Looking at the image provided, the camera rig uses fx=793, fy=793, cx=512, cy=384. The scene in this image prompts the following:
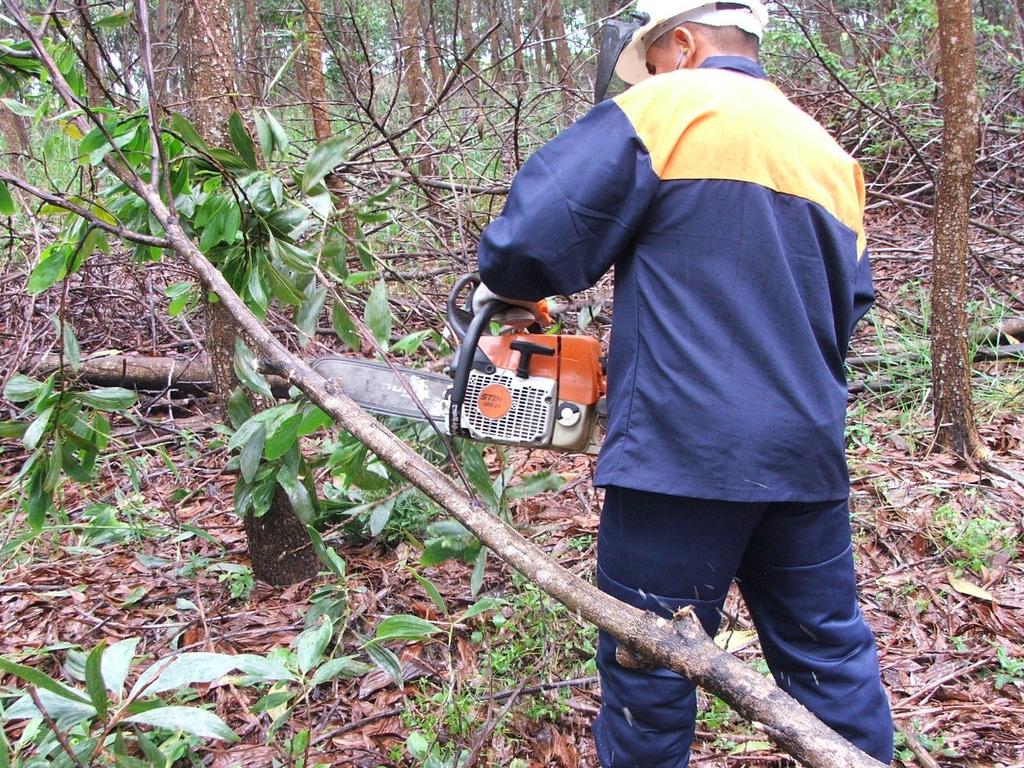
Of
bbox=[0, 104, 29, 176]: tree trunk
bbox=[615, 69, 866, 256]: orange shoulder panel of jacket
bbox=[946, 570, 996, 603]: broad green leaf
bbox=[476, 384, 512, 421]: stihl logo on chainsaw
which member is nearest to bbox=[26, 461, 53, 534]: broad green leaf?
bbox=[476, 384, 512, 421]: stihl logo on chainsaw

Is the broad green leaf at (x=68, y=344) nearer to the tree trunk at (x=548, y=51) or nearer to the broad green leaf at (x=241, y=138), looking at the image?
the broad green leaf at (x=241, y=138)

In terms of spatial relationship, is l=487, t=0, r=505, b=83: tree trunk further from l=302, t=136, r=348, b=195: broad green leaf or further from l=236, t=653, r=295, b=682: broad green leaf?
l=236, t=653, r=295, b=682: broad green leaf

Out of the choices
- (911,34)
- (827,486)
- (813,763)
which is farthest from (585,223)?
(911,34)

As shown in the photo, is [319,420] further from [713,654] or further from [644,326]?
[713,654]

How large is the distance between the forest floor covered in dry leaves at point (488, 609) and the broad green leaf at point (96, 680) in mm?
506

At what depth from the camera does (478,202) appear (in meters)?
5.04

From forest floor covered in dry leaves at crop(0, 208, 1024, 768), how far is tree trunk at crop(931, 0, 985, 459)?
0.20 m

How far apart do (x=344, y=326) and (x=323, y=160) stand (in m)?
0.45

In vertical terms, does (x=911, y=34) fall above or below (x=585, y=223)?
above

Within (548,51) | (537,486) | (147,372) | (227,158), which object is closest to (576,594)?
(537,486)

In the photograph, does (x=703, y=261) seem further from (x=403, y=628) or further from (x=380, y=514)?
(x=380, y=514)

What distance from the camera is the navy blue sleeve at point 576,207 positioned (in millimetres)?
1578

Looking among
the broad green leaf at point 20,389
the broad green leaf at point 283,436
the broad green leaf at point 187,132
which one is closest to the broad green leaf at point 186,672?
the broad green leaf at point 283,436

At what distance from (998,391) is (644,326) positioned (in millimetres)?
3373
